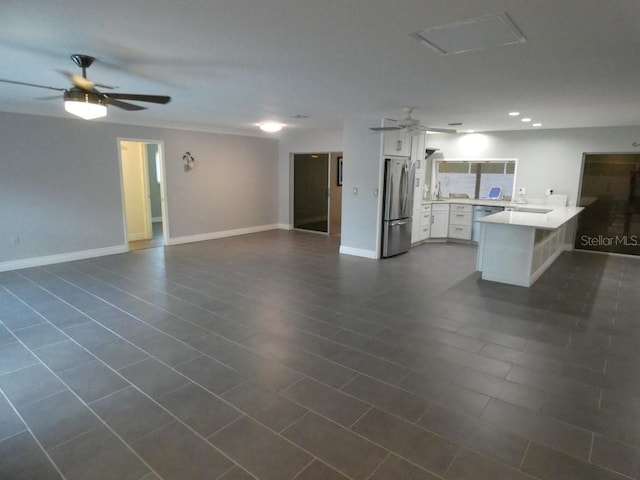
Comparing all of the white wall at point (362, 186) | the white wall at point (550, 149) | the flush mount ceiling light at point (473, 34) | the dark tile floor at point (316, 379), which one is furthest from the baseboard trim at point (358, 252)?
the flush mount ceiling light at point (473, 34)

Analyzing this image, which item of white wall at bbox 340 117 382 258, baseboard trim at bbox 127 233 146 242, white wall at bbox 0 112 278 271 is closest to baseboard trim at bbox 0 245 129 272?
white wall at bbox 0 112 278 271

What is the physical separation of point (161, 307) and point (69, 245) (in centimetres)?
317

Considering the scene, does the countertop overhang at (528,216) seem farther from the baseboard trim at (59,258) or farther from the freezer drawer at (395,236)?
the baseboard trim at (59,258)

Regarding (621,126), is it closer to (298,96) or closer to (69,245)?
(298,96)

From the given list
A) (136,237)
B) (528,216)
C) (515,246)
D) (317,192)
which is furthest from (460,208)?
(136,237)

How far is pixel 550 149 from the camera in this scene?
24.0 feet

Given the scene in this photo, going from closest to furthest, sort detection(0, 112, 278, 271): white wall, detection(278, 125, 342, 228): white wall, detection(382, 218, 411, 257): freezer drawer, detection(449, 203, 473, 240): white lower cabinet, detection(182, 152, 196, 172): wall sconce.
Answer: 1. detection(0, 112, 278, 271): white wall
2. detection(382, 218, 411, 257): freezer drawer
3. detection(182, 152, 196, 172): wall sconce
4. detection(449, 203, 473, 240): white lower cabinet
5. detection(278, 125, 342, 228): white wall

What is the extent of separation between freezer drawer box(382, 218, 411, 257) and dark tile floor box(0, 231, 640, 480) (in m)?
1.59

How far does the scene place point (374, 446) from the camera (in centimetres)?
212

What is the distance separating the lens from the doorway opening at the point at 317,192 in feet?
30.1

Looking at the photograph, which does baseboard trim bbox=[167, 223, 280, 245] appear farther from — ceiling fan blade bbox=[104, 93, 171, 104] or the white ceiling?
ceiling fan blade bbox=[104, 93, 171, 104]

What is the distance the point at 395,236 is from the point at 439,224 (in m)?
2.08

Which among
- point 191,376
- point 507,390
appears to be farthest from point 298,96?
point 507,390

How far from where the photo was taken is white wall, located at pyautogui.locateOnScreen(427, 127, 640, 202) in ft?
22.3
